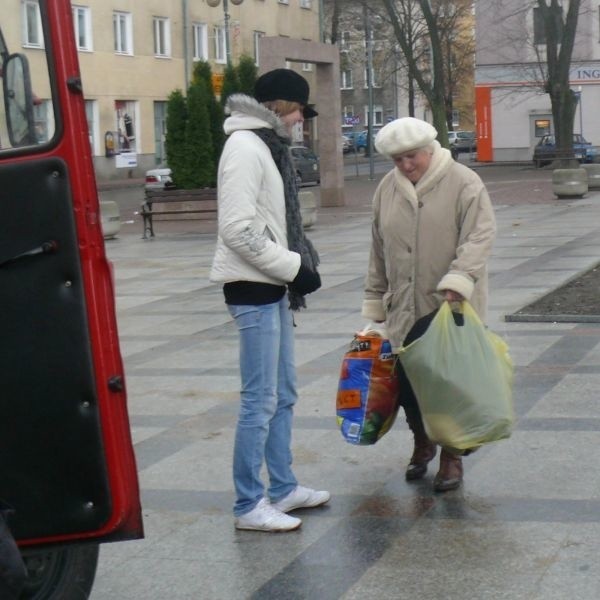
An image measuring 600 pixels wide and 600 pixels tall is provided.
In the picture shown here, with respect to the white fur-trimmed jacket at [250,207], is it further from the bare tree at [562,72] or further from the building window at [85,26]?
the building window at [85,26]

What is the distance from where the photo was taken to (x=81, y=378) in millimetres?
4004

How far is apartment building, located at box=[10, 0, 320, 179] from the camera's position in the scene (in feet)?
172

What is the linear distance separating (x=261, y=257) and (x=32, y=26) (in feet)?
5.54

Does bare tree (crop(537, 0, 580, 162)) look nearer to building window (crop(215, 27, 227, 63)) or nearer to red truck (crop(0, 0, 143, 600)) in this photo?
building window (crop(215, 27, 227, 63))

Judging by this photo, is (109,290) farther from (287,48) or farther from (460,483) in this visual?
(287,48)

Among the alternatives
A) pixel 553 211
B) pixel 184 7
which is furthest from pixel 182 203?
pixel 184 7

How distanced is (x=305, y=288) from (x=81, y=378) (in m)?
1.77

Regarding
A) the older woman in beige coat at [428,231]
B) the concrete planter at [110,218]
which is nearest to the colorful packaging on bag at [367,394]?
the older woman in beige coat at [428,231]

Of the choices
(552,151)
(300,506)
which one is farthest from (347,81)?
(300,506)

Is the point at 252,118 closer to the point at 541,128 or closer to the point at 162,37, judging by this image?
the point at 162,37

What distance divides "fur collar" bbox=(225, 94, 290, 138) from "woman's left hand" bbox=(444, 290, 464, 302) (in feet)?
3.31

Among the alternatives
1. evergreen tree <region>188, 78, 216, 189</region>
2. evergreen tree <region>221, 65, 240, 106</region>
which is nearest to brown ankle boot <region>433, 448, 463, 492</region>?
evergreen tree <region>188, 78, 216, 189</region>

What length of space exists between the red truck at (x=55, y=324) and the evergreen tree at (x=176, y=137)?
26.4 m

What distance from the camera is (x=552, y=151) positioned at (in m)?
54.8
